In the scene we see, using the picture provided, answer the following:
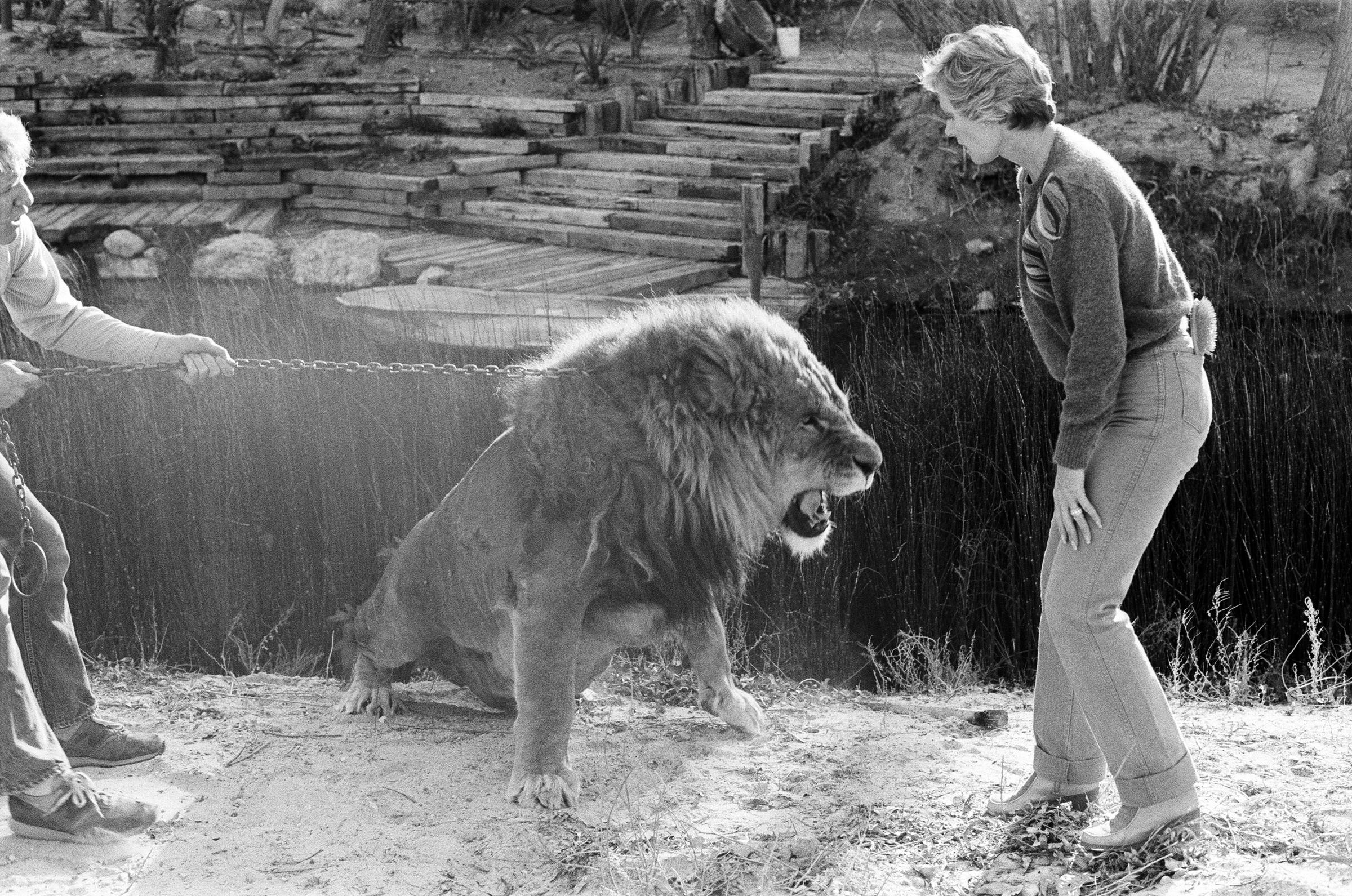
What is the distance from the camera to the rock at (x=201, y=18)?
11352 millimetres

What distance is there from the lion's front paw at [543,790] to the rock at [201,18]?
32.4 ft

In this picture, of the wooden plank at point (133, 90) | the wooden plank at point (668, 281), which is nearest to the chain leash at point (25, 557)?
the wooden plank at point (668, 281)

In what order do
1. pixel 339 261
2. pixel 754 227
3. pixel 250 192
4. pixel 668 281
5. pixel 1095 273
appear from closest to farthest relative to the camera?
pixel 1095 273 → pixel 754 227 → pixel 668 281 → pixel 339 261 → pixel 250 192

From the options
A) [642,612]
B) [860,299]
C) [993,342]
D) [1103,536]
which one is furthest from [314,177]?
[1103,536]

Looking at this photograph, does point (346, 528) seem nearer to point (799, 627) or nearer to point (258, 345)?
point (258, 345)

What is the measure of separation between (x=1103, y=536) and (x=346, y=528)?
299 centimetres

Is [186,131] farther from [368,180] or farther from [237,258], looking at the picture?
[237,258]

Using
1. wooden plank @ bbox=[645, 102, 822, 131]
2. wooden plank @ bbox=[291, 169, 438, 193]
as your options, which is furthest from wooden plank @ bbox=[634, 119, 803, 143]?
wooden plank @ bbox=[291, 169, 438, 193]

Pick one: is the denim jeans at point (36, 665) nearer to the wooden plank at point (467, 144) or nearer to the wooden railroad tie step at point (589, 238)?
the wooden railroad tie step at point (589, 238)

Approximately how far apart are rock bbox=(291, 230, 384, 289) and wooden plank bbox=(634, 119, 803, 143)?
229cm

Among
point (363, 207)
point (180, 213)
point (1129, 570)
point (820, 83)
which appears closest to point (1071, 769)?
point (1129, 570)

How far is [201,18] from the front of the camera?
11.4m

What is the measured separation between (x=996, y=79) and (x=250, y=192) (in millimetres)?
8426

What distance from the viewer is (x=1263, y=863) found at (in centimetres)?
264
